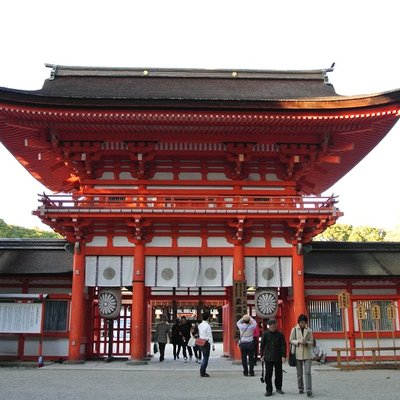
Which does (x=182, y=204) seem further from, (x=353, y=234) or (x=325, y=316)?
(x=353, y=234)

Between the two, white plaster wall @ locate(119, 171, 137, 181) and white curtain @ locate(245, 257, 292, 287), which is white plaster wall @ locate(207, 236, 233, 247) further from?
white plaster wall @ locate(119, 171, 137, 181)

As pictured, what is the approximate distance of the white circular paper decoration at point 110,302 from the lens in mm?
16938

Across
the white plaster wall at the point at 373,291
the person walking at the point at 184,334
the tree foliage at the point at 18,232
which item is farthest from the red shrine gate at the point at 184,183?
the tree foliage at the point at 18,232

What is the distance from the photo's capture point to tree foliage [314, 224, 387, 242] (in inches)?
2923

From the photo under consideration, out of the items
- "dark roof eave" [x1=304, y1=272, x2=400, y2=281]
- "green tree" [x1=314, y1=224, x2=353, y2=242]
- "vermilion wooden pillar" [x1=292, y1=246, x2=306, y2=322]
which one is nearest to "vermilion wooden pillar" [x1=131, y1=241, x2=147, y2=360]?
"vermilion wooden pillar" [x1=292, y1=246, x2=306, y2=322]

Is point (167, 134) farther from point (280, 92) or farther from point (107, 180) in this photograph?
point (280, 92)

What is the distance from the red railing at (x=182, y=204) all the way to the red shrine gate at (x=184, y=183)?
5 cm

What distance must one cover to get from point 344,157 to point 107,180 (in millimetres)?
9264

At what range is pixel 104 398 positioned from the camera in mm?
9828

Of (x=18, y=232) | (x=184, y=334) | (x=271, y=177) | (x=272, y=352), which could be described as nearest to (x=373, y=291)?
(x=271, y=177)

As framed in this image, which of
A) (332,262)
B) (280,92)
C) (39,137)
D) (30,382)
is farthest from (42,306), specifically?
(280,92)

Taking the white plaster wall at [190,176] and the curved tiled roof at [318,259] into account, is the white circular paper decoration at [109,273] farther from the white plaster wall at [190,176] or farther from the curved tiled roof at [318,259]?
the white plaster wall at [190,176]

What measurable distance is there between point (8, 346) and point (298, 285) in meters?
10.00

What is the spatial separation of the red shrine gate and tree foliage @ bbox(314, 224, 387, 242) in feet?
190
